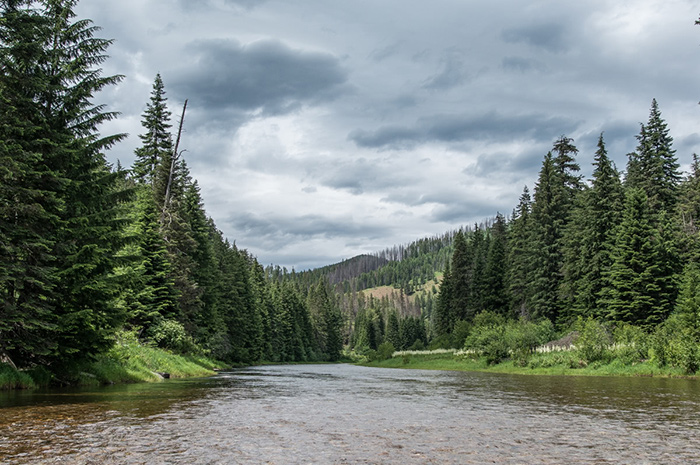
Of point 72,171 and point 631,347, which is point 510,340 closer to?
point 631,347

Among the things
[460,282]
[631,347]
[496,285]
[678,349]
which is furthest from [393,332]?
[678,349]

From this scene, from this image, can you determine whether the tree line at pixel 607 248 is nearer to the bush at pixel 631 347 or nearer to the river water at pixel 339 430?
the bush at pixel 631 347

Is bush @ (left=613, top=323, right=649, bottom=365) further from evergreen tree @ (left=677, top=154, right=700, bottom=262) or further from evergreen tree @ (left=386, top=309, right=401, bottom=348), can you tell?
evergreen tree @ (left=386, top=309, right=401, bottom=348)

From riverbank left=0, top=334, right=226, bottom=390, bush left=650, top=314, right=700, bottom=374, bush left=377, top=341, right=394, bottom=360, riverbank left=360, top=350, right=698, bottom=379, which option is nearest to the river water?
riverbank left=0, top=334, right=226, bottom=390

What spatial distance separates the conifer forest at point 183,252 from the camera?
16578mm

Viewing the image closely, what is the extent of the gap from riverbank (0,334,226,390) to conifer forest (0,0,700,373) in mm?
653

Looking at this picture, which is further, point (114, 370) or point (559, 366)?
point (559, 366)

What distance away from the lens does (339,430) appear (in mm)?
9742

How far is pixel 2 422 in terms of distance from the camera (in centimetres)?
948

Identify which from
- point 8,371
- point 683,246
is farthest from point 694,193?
point 8,371

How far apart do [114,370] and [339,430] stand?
627 inches

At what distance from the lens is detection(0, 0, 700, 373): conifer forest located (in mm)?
16578

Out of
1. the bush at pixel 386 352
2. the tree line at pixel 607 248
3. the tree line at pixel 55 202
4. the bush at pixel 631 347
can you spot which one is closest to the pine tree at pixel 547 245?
the tree line at pixel 607 248

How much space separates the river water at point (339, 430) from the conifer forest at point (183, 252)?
3909mm
